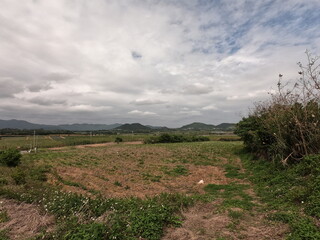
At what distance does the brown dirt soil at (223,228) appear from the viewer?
3.49m

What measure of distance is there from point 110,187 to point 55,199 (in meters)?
3.41

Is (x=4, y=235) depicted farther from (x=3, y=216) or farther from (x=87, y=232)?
(x=87, y=232)

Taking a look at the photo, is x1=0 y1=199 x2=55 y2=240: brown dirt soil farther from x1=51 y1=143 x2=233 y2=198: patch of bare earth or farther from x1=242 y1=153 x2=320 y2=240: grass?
x1=242 y1=153 x2=320 y2=240: grass

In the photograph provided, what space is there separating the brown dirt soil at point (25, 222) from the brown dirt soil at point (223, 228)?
240 centimetres

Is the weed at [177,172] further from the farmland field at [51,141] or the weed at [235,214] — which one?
the farmland field at [51,141]

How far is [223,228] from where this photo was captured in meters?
3.80

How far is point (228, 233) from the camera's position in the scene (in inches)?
142

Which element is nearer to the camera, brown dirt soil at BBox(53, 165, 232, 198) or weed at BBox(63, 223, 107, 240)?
weed at BBox(63, 223, 107, 240)

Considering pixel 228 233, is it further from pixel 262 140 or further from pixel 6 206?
pixel 262 140

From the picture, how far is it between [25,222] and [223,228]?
13.3 ft

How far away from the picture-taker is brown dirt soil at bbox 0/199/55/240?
3438 millimetres

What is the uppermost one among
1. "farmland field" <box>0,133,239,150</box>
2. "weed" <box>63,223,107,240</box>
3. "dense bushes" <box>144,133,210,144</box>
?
"weed" <box>63,223,107,240</box>

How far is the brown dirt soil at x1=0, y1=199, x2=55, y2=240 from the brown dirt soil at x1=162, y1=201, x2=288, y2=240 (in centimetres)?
240

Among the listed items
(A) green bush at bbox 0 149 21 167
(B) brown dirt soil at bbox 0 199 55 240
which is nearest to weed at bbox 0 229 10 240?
(B) brown dirt soil at bbox 0 199 55 240
